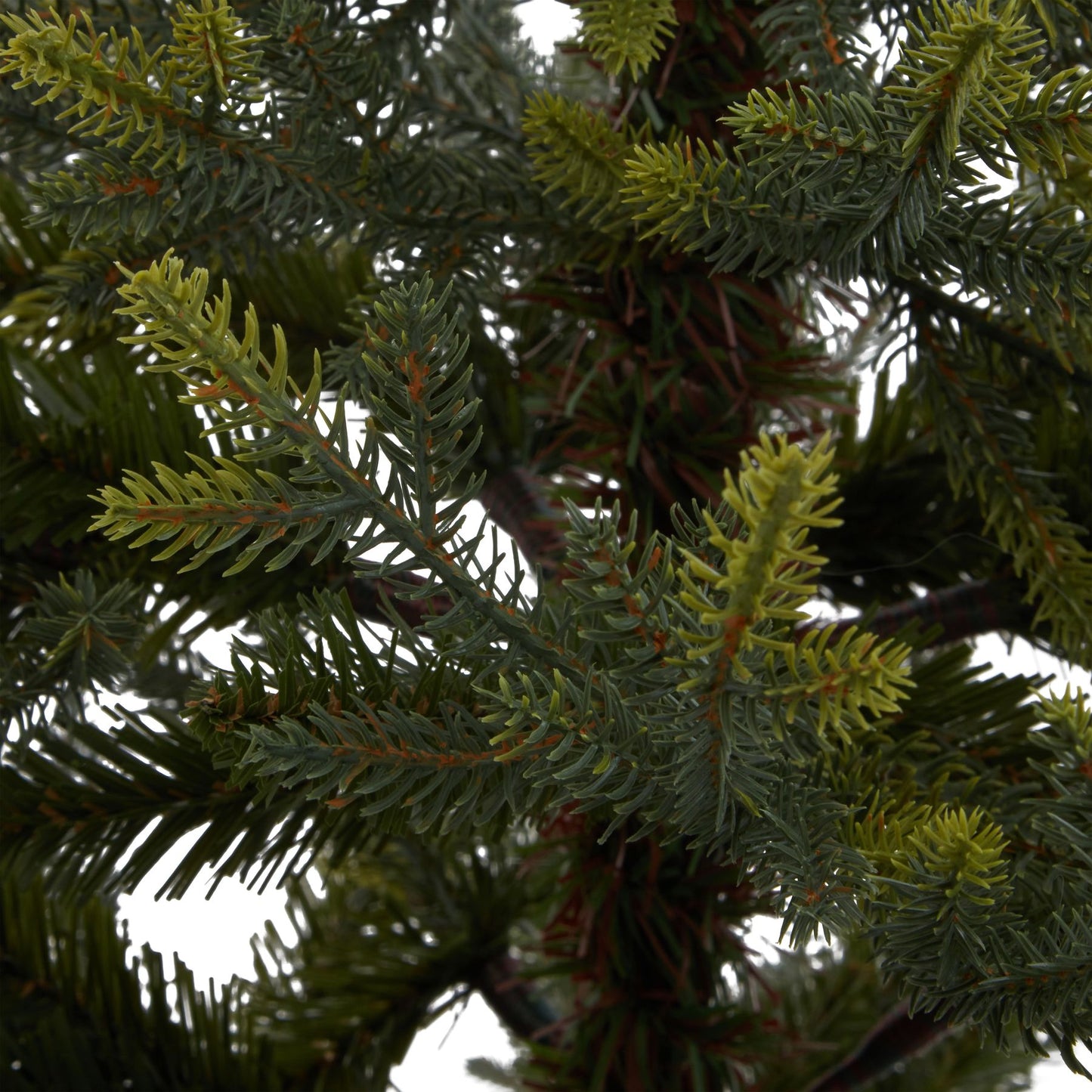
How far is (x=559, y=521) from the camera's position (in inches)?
19.6

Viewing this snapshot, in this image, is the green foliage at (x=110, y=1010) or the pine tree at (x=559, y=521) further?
the green foliage at (x=110, y=1010)

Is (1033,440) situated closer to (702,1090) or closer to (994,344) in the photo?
(994,344)

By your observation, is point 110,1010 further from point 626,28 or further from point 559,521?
point 626,28

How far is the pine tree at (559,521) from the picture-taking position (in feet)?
0.76

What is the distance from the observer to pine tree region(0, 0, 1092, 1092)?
23 cm

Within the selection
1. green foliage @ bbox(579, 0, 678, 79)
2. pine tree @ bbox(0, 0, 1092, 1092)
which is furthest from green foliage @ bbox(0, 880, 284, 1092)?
green foliage @ bbox(579, 0, 678, 79)

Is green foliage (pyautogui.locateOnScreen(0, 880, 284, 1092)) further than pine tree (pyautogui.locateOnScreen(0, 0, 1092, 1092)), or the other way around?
green foliage (pyautogui.locateOnScreen(0, 880, 284, 1092))

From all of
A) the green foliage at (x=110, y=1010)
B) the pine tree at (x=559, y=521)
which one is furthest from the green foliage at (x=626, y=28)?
the green foliage at (x=110, y=1010)

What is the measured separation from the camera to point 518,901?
0.64 meters

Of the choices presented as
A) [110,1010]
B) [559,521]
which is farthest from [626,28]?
[110,1010]

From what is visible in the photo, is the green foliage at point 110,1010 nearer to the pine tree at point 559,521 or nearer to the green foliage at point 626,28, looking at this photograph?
the pine tree at point 559,521

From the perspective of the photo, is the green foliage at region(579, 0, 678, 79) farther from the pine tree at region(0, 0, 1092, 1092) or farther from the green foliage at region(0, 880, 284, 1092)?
the green foliage at region(0, 880, 284, 1092)

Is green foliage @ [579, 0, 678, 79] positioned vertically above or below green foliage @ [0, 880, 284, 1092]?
above

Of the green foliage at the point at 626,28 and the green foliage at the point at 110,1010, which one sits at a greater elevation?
the green foliage at the point at 626,28
